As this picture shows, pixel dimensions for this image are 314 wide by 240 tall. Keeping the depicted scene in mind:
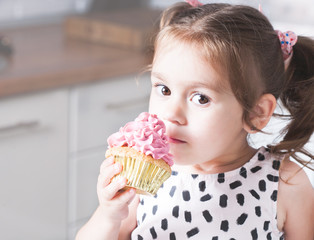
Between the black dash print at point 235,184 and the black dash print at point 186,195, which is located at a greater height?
the black dash print at point 235,184

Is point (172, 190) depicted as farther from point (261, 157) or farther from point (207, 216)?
point (261, 157)

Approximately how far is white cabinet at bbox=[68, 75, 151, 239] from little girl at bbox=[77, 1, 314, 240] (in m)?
1.01

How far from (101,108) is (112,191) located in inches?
49.2

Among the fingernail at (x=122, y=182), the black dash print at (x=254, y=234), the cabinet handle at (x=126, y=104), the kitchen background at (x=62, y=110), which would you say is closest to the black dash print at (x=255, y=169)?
the black dash print at (x=254, y=234)

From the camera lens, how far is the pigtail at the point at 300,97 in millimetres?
1180

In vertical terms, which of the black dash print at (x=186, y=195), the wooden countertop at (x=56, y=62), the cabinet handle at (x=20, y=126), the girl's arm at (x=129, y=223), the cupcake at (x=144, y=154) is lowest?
the cabinet handle at (x=20, y=126)

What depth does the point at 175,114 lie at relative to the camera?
1.01 m

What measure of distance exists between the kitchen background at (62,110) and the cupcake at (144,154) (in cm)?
93

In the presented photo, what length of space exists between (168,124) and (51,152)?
116cm

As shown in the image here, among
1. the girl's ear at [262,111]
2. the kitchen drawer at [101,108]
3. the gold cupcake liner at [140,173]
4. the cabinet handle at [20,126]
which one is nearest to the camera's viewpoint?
the gold cupcake liner at [140,173]

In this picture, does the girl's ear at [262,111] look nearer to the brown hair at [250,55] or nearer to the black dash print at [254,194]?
the brown hair at [250,55]

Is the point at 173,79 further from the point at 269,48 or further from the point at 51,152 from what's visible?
the point at 51,152

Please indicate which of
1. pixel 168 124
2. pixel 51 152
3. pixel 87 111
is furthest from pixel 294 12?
pixel 168 124

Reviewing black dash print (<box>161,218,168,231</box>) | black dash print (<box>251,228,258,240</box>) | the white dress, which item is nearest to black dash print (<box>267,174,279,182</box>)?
the white dress
